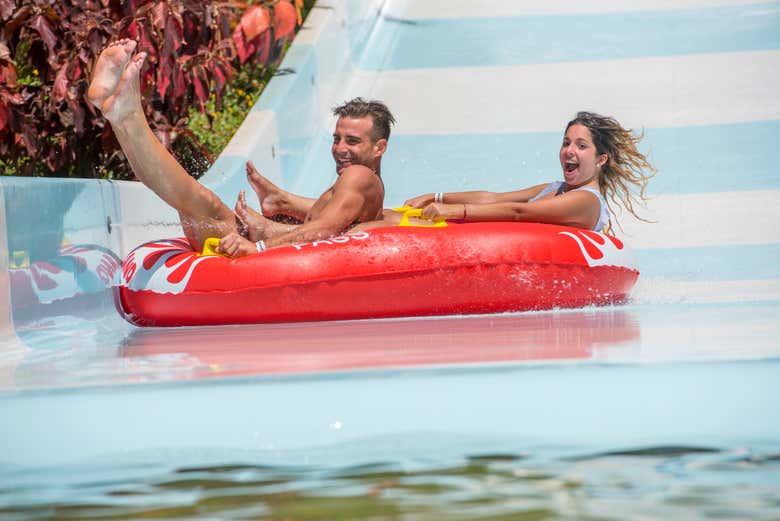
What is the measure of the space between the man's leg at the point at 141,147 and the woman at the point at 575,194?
0.78 metres

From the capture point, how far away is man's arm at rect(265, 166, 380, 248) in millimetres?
5059

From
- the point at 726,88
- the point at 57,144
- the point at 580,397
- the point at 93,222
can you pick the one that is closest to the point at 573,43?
the point at 726,88

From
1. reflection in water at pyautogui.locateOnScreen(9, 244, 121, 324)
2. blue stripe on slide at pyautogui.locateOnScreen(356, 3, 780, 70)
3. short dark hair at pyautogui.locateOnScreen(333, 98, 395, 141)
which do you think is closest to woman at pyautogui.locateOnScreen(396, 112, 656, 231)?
short dark hair at pyautogui.locateOnScreen(333, 98, 395, 141)

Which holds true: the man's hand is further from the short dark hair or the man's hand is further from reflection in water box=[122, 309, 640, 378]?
the short dark hair

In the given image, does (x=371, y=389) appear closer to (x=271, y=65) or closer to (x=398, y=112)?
(x=398, y=112)

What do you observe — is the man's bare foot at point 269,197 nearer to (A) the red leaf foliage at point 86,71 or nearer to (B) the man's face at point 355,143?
(B) the man's face at point 355,143

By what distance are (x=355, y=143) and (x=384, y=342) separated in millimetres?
1734

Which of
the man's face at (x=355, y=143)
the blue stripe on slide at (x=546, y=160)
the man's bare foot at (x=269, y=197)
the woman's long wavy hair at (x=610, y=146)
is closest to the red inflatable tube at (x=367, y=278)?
the man's face at (x=355, y=143)

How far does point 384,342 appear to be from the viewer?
3.84 metres

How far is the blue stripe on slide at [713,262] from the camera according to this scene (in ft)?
19.4

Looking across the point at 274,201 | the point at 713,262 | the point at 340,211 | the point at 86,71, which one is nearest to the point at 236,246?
the point at 340,211

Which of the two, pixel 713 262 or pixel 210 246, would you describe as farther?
pixel 713 262

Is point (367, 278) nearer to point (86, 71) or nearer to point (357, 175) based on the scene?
point (357, 175)

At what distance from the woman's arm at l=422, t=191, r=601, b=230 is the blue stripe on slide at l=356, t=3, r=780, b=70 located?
401 cm
